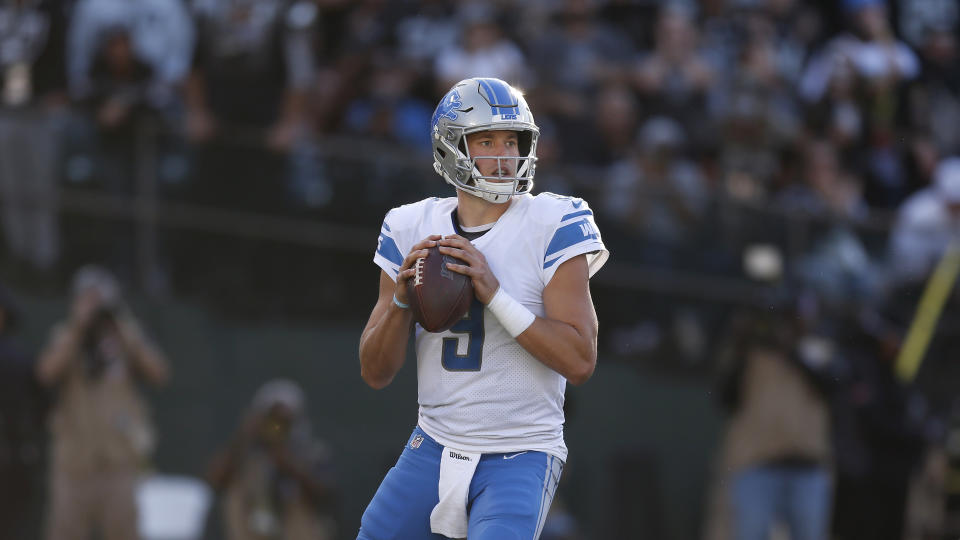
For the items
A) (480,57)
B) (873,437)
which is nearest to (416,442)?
(480,57)

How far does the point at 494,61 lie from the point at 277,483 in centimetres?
352

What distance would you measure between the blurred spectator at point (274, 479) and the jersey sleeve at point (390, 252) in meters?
5.23

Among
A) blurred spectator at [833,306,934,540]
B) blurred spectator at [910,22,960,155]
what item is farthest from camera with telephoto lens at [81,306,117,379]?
blurred spectator at [910,22,960,155]

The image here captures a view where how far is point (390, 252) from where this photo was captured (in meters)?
4.86

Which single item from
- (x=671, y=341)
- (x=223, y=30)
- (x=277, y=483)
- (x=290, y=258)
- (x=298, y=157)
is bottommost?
(x=277, y=483)

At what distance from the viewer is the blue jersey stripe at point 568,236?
4.62m

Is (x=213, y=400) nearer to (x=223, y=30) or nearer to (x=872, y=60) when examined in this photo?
(x=223, y=30)

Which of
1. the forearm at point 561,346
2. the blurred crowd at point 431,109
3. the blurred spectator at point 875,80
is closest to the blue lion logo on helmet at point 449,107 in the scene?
the forearm at point 561,346

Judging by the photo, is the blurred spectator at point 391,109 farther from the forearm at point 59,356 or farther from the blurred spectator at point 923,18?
the blurred spectator at point 923,18

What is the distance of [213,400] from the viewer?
10016 mm

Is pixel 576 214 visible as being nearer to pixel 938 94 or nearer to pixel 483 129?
pixel 483 129

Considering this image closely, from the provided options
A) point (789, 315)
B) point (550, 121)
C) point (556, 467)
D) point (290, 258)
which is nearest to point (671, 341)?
point (789, 315)

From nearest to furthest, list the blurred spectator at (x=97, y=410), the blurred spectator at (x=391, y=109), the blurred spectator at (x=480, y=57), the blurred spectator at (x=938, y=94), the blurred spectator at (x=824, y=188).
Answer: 1. the blurred spectator at (x=97, y=410)
2. the blurred spectator at (x=391, y=109)
3. the blurred spectator at (x=480, y=57)
4. the blurred spectator at (x=824, y=188)
5. the blurred spectator at (x=938, y=94)

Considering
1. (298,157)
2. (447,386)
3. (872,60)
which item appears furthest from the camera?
(872,60)
